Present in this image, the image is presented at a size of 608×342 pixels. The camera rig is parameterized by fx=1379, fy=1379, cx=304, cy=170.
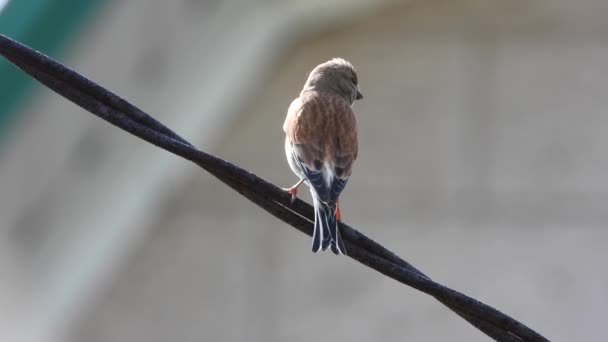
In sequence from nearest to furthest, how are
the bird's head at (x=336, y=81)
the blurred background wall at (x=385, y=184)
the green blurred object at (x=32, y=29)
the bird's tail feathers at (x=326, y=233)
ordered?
the bird's tail feathers at (x=326, y=233), the bird's head at (x=336, y=81), the green blurred object at (x=32, y=29), the blurred background wall at (x=385, y=184)

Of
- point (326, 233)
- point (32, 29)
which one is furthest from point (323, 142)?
point (32, 29)

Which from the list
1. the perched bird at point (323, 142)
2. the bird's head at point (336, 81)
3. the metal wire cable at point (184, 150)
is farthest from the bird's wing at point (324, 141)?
the metal wire cable at point (184, 150)

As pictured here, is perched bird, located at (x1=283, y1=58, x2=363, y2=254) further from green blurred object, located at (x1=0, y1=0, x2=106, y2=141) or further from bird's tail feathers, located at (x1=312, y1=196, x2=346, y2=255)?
green blurred object, located at (x1=0, y1=0, x2=106, y2=141)

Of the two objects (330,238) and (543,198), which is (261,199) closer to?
(330,238)

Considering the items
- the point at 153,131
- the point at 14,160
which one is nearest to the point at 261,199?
the point at 153,131

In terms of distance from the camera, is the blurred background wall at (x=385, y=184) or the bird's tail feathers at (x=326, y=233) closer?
the bird's tail feathers at (x=326, y=233)

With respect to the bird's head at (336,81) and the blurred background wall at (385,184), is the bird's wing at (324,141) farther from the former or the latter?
the blurred background wall at (385,184)
